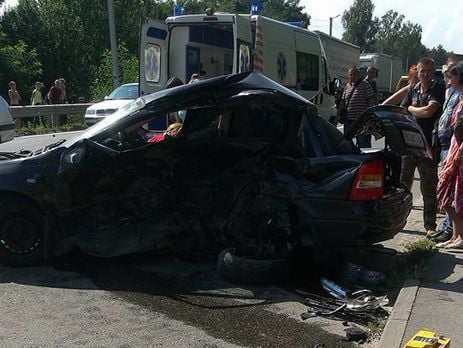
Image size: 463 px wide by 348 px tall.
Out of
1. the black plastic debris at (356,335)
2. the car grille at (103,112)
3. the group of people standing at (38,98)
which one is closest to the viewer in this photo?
the black plastic debris at (356,335)

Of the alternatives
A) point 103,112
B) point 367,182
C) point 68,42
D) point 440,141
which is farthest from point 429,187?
point 68,42

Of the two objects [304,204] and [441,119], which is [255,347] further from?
[441,119]

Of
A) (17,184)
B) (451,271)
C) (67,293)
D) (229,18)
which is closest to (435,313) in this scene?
(451,271)

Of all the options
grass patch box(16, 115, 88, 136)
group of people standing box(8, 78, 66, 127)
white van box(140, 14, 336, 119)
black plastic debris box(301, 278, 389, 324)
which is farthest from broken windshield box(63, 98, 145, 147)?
group of people standing box(8, 78, 66, 127)

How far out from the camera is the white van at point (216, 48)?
35.7 ft

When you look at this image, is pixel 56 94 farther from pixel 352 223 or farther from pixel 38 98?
pixel 352 223

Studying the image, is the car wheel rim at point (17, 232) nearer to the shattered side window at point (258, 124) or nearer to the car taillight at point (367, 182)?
the shattered side window at point (258, 124)

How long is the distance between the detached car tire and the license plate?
144 centimetres

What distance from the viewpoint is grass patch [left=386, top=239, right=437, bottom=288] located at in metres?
4.95

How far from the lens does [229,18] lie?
1092 centimetres

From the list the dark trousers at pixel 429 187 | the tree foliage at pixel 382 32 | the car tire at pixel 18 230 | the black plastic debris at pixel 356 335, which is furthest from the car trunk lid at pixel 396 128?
the tree foliage at pixel 382 32

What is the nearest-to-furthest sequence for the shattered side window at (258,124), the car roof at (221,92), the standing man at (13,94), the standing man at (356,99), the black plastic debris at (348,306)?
the black plastic debris at (348,306) < the car roof at (221,92) < the shattered side window at (258,124) < the standing man at (356,99) < the standing man at (13,94)

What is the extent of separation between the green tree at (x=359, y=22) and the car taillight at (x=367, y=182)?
110m

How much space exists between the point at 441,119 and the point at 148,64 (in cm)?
614
